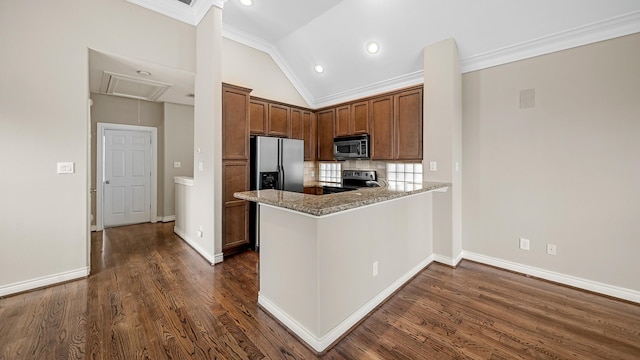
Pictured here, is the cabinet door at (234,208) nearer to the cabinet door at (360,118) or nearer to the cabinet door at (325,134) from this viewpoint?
the cabinet door at (325,134)

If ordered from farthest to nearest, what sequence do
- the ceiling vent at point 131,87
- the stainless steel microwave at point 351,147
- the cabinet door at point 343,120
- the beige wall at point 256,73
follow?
the cabinet door at point 343,120 → the stainless steel microwave at point 351,147 → the beige wall at point 256,73 → the ceiling vent at point 131,87

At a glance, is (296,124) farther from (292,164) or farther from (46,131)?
(46,131)

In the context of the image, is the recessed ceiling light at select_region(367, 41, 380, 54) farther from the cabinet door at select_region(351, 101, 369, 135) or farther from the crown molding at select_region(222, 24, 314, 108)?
the crown molding at select_region(222, 24, 314, 108)

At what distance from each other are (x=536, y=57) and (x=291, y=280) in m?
3.52

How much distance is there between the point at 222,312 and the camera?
218cm

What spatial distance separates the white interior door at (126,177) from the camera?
4996 mm

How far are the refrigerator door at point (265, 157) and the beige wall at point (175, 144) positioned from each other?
8.92 feet

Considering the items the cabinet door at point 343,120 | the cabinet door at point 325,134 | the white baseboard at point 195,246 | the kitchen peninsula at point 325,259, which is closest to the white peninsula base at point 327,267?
the kitchen peninsula at point 325,259

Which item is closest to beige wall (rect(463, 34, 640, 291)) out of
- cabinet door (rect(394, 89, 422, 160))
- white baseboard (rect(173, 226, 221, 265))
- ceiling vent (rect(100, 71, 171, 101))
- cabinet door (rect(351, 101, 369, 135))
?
cabinet door (rect(394, 89, 422, 160))

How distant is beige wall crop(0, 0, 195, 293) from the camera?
245 cm

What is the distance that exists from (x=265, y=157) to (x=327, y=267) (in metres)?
2.39

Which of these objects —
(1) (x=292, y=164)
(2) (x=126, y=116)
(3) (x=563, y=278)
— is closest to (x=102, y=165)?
(2) (x=126, y=116)

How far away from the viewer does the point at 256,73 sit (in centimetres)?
446

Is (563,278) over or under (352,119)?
under
